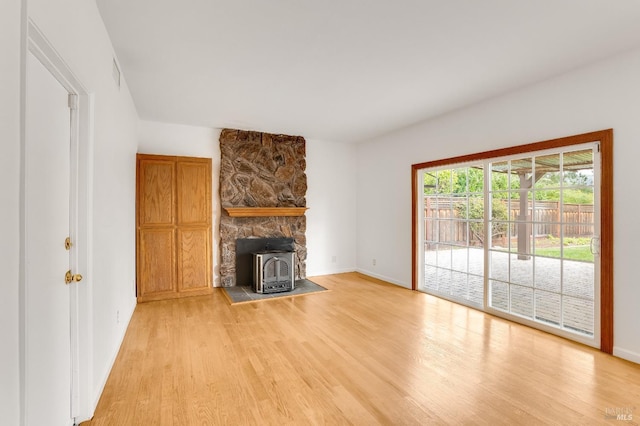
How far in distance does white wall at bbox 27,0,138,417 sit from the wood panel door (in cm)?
107

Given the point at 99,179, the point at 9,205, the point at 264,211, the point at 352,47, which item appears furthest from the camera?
the point at 264,211

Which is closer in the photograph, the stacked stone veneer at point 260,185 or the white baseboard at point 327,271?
the stacked stone veneer at point 260,185

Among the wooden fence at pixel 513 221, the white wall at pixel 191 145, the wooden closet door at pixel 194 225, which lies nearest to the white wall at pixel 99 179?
the wooden closet door at pixel 194 225

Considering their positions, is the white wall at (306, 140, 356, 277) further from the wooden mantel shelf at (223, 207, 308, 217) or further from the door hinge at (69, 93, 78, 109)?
the door hinge at (69, 93, 78, 109)

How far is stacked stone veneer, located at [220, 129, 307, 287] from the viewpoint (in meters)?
4.94

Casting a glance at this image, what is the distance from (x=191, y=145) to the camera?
483 cm

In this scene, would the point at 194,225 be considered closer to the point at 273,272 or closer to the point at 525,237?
the point at 273,272

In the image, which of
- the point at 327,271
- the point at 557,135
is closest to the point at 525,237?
the point at 557,135

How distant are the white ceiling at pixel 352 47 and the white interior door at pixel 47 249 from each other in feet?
3.18

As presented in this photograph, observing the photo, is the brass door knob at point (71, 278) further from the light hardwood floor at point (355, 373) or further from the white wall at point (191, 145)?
the white wall at point (191, 145)

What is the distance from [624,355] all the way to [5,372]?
4.00 m

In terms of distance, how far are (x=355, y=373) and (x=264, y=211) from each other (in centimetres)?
318

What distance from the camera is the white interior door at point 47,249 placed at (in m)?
1.30

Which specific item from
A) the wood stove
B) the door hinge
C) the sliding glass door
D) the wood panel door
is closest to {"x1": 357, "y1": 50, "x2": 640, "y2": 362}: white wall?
the sliding glass door
